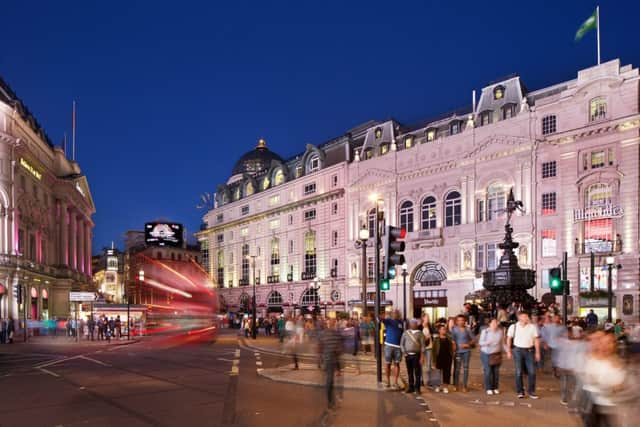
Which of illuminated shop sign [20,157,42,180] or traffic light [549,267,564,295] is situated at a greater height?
illuminated shop sign [20,157,42,180]

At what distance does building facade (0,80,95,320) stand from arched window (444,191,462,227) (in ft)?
115

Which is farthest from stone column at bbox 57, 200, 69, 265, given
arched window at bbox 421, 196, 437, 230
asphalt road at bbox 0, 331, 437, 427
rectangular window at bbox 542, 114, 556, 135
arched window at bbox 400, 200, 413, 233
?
asphalt road at bbox 0, 331, 437, 427

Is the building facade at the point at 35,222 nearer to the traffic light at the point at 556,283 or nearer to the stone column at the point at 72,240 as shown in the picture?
the stone column at the point at 72,240

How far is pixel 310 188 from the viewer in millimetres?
73250

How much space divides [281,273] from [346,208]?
15.1 m

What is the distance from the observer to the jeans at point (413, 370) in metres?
14.3

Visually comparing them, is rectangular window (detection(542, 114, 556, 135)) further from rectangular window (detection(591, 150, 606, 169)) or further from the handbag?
the handbag

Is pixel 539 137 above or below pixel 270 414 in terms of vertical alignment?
above

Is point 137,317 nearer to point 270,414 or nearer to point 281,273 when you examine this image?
point 281,273

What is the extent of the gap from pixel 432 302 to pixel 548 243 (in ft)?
41.5

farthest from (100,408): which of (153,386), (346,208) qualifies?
(346,208)

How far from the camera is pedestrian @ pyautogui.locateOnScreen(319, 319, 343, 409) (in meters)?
12.6

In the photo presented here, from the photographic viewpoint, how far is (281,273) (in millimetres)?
77562

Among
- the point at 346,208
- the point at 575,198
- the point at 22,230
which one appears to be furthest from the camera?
the point at 346,208
